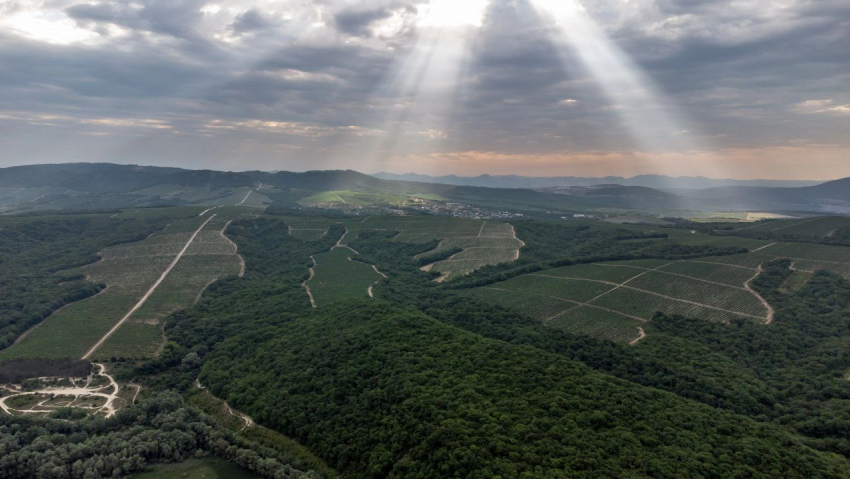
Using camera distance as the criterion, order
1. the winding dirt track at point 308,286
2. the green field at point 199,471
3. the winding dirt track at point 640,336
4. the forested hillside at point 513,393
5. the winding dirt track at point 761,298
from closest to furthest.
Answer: the forested hillside at point 513,393
the green field at point 199,471
the winding dirt track at point 640,336
the winding dirt track at point 761,298
the winding dirt track at point 308,286

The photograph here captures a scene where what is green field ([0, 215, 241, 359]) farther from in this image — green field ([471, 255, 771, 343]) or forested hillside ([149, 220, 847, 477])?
green field ([471, 255, 771, 343])

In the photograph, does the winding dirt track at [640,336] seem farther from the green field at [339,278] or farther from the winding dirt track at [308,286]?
the winding dirt track at [308,286]

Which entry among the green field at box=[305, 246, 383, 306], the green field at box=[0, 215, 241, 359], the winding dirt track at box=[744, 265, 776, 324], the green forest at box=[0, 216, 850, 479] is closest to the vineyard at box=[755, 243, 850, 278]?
the green forest at box=[0, 216, 850, 479]

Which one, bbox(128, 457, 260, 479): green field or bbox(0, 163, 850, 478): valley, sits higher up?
bbox(0, 163, 850, 478): valley

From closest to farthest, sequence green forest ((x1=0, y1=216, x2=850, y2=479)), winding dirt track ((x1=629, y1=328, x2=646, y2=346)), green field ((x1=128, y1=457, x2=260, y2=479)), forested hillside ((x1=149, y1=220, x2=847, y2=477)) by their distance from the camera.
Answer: forested hillside ((x1=149, y1=220, x2=847, y2=477)), green forest ((x1=0, y1=216, x2=850, y2=479)), green field ((x1=128, y1=457, x2=260, y2=479)), winding dirt track ((x1=629, y1=328, x2=646, y2=346))

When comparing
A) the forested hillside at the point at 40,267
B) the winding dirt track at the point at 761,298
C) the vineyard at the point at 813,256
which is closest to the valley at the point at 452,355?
the winding dirt track at the point at 761,298

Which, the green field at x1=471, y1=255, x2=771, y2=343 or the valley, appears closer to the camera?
the valley

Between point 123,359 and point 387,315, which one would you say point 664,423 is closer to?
point 387,315
